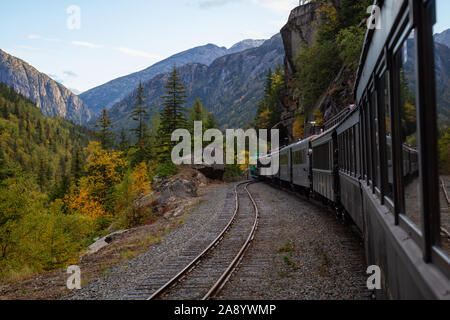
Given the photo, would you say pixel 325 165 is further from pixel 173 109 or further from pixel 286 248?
pixel 173 109

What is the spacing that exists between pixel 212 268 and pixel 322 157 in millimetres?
8082

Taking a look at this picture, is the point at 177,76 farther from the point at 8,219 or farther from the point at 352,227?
the point at 352,227

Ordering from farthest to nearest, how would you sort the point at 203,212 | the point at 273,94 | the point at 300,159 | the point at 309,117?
1. the point at 273,94
2. the point at 309,117
3. the point at 300,159
4. the point at 203,212

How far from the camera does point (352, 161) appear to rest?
959 centimetres

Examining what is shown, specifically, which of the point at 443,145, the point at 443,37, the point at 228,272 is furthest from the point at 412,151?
the point at 228,272

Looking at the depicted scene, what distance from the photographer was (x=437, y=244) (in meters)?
2.19

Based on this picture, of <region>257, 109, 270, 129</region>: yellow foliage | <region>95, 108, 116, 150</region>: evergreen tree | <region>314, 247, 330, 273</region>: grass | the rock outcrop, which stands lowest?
<region>314, 247, 330, 273</region>: grass

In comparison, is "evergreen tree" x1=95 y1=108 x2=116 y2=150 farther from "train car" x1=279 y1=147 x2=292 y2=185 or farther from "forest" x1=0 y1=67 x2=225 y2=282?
"train car" x1=279 y1=147 x2=292 y2=185

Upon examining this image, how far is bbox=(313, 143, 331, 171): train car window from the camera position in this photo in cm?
→ 1442

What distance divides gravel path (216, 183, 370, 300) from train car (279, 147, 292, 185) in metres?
11.6

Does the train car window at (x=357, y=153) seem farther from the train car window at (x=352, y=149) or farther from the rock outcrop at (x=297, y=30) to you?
the rock outcrop at (x=297, y=30)

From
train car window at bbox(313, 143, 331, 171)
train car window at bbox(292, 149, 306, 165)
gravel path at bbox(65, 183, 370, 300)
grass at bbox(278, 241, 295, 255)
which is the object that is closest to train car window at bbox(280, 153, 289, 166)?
train car window at bbox(292, 149, 306, 165)
